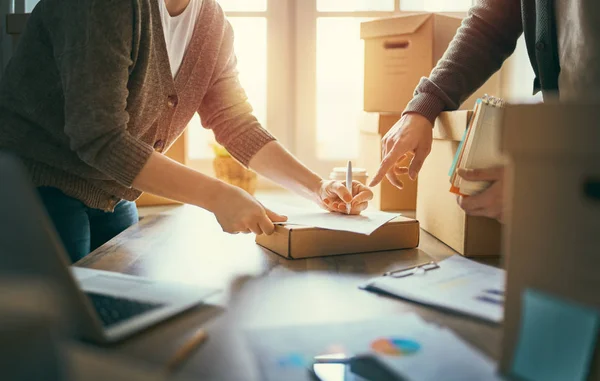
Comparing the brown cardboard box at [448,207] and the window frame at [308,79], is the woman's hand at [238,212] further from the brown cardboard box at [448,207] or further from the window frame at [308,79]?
the window frame at [308,79]

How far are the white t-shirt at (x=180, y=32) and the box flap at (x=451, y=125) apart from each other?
1.95 feet

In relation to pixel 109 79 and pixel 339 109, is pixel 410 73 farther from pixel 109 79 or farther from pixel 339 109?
pixel 109 79

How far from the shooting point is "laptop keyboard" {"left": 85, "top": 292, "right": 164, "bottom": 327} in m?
0.70

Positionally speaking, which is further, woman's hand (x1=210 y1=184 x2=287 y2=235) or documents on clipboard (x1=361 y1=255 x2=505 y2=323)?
woman's hand (x1=210 y1=184 x2=287 y2=235)

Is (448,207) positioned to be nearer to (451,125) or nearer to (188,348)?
(451,125)

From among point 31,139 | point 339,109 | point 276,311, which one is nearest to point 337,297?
point 276,311

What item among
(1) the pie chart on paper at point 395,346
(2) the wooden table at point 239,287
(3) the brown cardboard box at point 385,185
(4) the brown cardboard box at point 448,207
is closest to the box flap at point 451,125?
(4) the brown cardboard box at point 448,207

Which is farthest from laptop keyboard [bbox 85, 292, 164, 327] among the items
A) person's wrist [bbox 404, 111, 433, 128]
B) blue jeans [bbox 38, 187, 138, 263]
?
person's wrist [bbox 404, 111, 433, 128]

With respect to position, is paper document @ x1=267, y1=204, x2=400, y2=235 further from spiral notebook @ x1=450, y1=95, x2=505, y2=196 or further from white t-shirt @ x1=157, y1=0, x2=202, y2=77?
white t-shirt @ x1=157, y1=0, x2=202, y2=77

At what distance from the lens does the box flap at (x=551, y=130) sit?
472 millimetres

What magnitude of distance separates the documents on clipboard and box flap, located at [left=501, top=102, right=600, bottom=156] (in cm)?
27

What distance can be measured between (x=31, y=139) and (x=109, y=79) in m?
0.28

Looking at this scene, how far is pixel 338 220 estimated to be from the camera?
1190 mm

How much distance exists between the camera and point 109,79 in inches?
40.3
